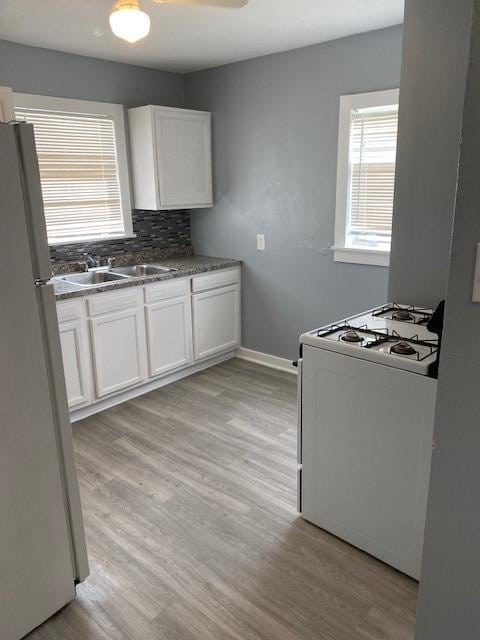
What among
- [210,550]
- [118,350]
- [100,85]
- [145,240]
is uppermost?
[100,85]

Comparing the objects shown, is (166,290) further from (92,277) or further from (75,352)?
(75,352)

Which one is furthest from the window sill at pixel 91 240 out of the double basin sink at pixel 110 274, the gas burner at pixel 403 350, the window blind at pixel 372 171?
the gas burner at pixel 403 350

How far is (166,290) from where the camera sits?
3.60 meters

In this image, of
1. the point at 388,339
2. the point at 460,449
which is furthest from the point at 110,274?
the point at 460,449

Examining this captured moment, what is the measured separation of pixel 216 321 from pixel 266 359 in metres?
0.55

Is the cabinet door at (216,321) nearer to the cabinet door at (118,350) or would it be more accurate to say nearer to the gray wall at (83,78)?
the cabinet door at (118,350)

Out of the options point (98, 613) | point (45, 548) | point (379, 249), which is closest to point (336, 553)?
point (98, 613)

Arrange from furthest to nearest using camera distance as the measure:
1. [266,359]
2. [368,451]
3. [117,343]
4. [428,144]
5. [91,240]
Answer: [266,359], [91,240], [117,343], [428,144], [368,451]

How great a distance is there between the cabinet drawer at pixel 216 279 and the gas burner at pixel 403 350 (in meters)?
2.21

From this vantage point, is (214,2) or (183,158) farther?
(183,158)

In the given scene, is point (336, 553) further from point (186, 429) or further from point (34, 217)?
point (34, 217)

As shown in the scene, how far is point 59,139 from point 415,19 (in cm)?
243

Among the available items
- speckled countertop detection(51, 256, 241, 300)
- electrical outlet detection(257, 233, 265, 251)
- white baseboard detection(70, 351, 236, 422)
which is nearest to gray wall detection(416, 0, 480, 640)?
speckled countertop detection(51, 256, 241, 300)

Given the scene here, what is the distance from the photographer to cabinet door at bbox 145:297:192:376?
356 cm
